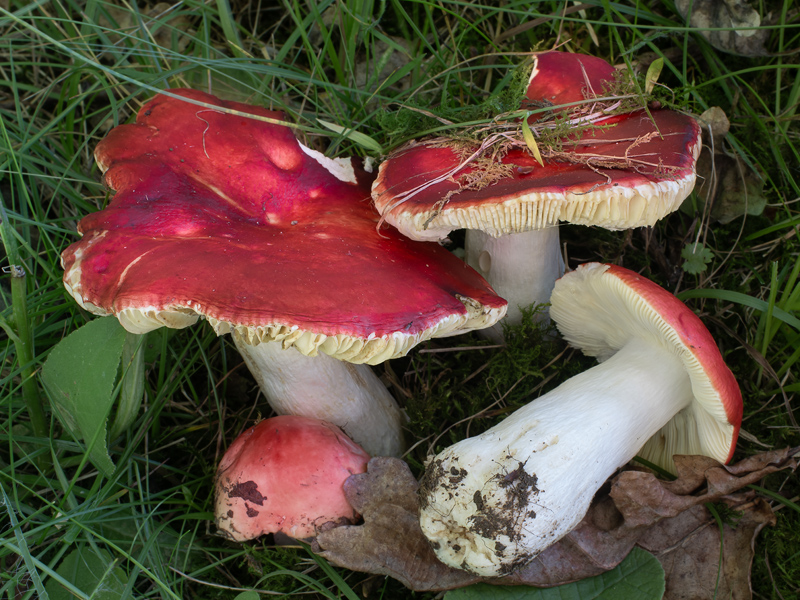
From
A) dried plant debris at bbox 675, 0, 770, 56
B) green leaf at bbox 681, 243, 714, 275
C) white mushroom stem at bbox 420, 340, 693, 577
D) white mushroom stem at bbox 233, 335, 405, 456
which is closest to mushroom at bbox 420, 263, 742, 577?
white mushroom stem at bbox 420, 340, 693, 577

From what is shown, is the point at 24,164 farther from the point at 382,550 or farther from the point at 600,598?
the point at 600,598

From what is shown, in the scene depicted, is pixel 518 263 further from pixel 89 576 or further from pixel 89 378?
pixel 89 576

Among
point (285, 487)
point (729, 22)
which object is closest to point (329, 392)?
point (285, 487)

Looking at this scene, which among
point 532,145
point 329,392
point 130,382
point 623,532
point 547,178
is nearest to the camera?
point 547,178

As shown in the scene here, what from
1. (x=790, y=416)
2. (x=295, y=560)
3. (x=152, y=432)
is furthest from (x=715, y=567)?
(x=152, y=432)

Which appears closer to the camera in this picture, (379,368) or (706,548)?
(706,548)

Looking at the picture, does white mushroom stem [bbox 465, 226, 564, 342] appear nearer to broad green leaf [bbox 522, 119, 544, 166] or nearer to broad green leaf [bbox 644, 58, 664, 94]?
broad green leaf [bbox 522, 119, 544, 166]
